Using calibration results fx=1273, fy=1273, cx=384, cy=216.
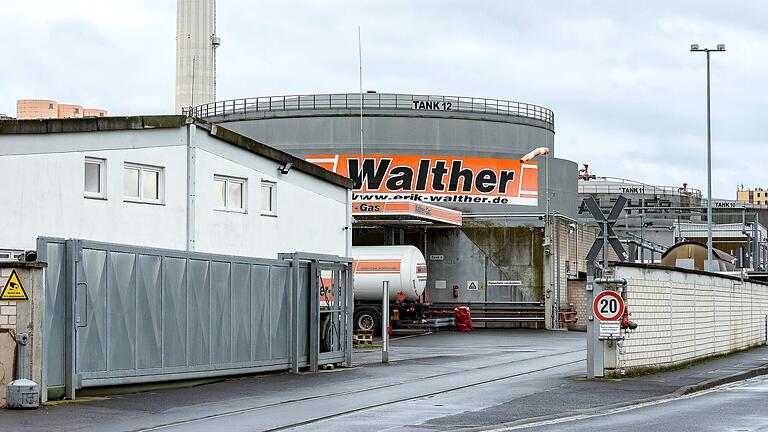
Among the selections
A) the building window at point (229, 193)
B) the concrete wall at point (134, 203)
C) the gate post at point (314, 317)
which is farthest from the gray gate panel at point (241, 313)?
the building window at point (229, 193)

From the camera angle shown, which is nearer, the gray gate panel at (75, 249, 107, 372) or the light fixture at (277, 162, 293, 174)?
the gray gate panel at (75, 249, 107, 372)

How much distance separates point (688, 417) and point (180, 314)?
8.63 metres

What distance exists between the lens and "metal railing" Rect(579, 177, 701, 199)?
123688 mm

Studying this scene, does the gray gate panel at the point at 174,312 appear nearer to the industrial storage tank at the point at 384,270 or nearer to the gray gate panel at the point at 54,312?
the gray gate panel at the point at 54,312

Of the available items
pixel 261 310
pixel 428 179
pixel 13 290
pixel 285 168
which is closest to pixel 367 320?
pixel 428 179

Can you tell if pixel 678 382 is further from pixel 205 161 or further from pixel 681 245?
pixel 681 245

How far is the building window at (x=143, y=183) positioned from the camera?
2605 cm

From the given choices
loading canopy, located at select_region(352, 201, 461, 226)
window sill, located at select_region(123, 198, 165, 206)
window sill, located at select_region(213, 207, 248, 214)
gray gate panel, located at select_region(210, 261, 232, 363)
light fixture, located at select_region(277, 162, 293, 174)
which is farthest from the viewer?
loading canopy, located at select_region(352, 201, 461, 226)

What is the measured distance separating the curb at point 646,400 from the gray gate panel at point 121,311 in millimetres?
6424

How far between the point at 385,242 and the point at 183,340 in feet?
104

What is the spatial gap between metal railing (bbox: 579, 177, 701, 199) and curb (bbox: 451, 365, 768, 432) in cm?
9584

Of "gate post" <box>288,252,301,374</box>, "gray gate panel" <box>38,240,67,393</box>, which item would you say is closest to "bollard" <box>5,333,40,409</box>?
"gray gate panel" <box>38,240,67,393</box>

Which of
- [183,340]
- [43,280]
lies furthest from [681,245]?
[43,280]

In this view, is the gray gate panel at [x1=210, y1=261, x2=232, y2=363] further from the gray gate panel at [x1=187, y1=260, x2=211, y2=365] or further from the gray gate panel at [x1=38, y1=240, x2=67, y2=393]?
the gray gate panel at [x1=38, y1=240, x2=67, y2=393]
